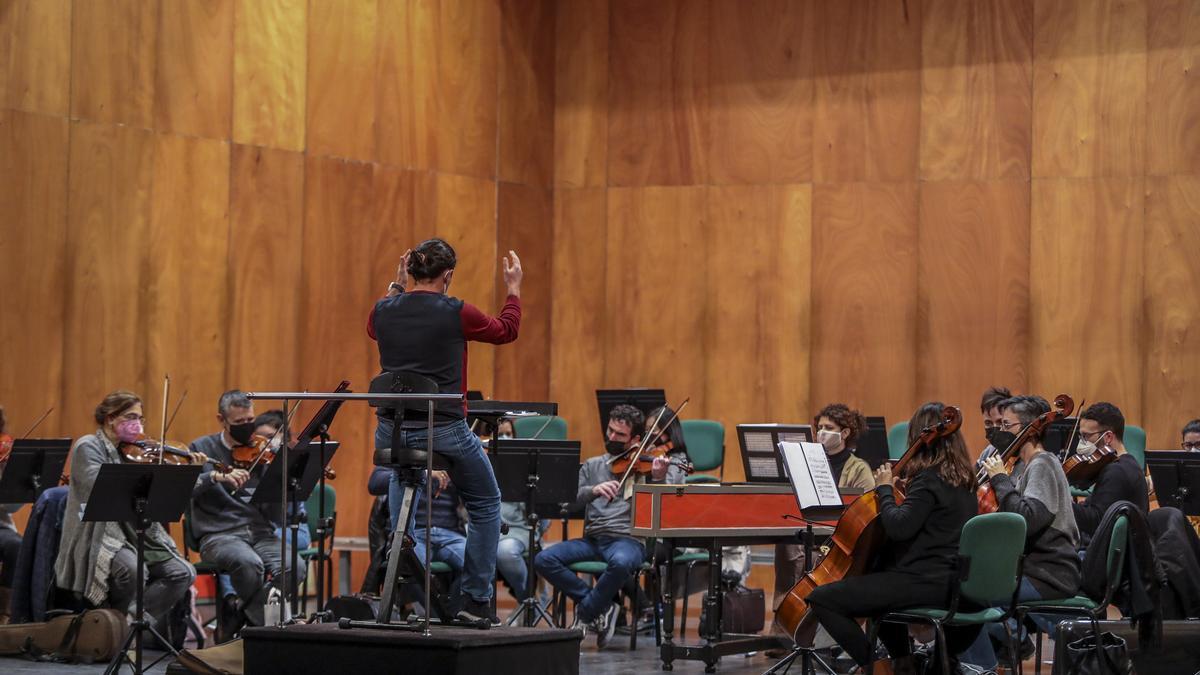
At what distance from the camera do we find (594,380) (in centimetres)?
1180

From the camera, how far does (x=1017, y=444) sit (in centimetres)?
661

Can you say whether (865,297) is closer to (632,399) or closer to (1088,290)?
(1088,290)

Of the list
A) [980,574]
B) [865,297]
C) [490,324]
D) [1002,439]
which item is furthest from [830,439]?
[490,324]

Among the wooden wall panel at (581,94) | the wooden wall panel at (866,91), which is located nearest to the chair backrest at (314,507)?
the wooden wall panel at (581,94)

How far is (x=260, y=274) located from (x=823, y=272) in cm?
390

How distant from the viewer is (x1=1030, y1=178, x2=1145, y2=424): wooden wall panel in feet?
34.2

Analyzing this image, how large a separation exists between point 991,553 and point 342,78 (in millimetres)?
6073

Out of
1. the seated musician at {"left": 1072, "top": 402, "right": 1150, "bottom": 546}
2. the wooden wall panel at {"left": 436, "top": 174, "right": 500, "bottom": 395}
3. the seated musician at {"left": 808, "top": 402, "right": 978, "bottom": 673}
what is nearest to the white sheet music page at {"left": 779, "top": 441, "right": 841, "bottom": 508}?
the seated musician at {"left": 808, "top": 402, "right": 978, "bottom": 673}

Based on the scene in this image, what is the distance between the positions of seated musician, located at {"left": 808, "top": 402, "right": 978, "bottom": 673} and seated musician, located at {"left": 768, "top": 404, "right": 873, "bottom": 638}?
215cm

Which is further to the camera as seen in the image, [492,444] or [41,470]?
[41,470]

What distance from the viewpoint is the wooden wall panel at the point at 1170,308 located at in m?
10.3

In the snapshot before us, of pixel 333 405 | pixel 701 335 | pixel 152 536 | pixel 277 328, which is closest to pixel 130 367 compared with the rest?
pixel 277 328

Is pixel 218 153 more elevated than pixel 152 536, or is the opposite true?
pixel 218 153

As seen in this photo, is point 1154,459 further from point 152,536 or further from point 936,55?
point 152,536
